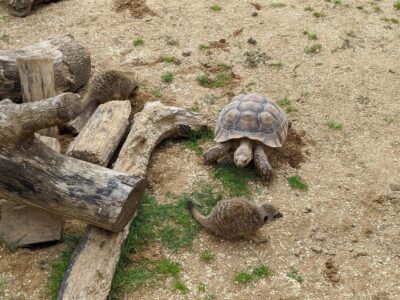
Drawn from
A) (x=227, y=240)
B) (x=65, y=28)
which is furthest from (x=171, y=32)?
(x=227, y=240)

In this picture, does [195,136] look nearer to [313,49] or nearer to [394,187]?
[394,187]

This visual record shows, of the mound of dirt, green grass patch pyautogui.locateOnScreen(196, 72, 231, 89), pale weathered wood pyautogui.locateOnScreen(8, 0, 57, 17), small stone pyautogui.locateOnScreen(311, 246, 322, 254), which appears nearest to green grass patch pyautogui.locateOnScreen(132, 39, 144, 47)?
the mound of dirt

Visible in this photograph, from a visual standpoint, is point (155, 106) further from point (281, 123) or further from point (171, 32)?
point (171, 32)

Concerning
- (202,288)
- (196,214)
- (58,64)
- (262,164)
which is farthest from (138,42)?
(202,288)

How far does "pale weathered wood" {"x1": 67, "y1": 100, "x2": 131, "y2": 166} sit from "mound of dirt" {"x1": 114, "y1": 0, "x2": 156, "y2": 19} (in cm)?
407

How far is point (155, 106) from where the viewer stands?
24.3 feet

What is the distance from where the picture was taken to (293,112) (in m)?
8.29

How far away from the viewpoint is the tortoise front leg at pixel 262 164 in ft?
22.2

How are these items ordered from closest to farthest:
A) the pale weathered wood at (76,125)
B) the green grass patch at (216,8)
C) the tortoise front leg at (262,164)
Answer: the tortoise front leg at (262,164), the pale weathered wood at (76,125), the green grass patch at (216,8)

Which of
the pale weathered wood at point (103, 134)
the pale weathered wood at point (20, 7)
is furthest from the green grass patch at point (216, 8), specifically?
the pale weathered wood at point (103, 134)

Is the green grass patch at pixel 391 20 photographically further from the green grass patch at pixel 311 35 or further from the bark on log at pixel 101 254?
the bark on log at pixel 101 254

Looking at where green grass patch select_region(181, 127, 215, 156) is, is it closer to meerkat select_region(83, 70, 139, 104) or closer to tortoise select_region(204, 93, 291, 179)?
tortoise select_region(204, 93, 291, 179)

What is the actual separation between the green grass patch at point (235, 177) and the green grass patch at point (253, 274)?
1.17 meters

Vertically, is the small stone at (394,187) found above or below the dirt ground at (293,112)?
above
